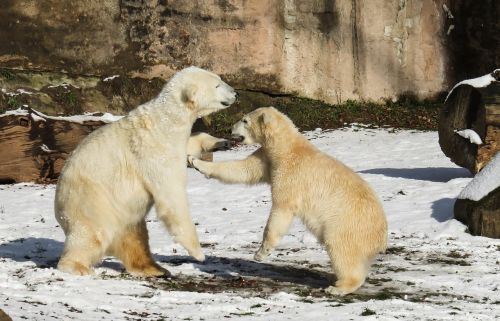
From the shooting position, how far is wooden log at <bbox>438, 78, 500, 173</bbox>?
1075 centimetres

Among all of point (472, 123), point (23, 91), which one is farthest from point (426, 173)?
point (23, 91)

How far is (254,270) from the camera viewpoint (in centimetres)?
742

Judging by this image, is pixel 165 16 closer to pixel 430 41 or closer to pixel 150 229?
pixel 430 41

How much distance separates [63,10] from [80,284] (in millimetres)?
11409

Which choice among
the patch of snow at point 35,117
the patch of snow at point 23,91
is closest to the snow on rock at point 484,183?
the patch of snow at point 35,117

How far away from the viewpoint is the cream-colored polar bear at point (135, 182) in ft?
21.9

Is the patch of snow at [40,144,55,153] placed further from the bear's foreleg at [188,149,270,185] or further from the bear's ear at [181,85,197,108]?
the bear's ear at [181,85,197,108]

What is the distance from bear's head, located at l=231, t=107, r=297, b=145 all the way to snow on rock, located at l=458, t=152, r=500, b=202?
2395mm

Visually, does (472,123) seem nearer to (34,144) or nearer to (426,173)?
(426,173)

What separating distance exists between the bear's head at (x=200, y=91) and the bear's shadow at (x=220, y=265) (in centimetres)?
129

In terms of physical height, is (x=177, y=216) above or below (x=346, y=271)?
above

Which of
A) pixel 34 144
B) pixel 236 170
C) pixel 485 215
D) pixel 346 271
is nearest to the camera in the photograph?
pixel 346 271

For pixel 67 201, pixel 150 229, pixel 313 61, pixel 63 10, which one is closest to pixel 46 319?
pixel 67 201

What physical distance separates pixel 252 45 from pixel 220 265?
34.6 ft
